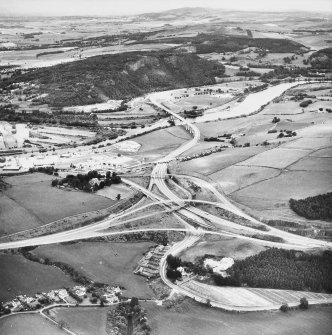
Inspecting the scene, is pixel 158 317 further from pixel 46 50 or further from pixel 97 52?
pixel 46 50

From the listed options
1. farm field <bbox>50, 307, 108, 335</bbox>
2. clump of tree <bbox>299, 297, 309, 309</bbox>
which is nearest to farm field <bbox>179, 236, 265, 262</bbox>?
clump of tree <bbox>299, 297, 309, 309</bbox>

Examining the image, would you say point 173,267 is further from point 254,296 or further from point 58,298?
point 58,298

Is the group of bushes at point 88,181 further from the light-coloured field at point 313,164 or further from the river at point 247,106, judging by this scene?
the river at point 247,106

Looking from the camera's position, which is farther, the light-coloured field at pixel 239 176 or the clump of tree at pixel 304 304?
the light-coloured field at pixel 239 176

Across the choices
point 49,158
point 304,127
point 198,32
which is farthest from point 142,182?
point 198,32

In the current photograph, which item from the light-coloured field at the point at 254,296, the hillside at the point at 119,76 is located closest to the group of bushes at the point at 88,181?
the light-coloured field at the point at 254,296

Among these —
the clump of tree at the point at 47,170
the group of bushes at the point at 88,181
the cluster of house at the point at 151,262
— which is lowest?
the cluster of house at the point at 151,262
